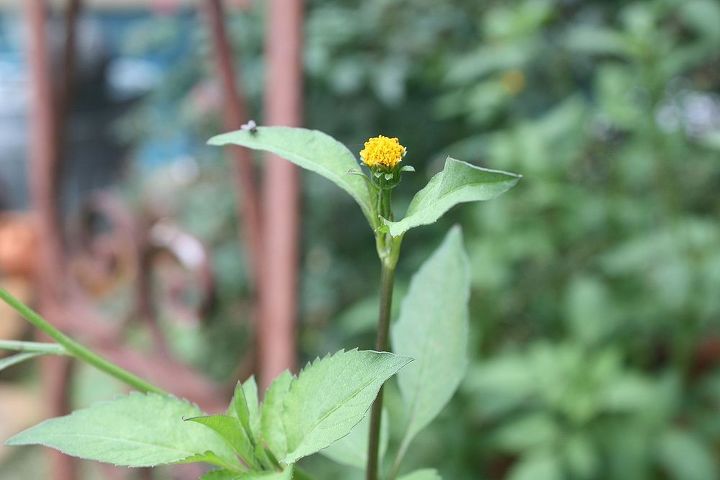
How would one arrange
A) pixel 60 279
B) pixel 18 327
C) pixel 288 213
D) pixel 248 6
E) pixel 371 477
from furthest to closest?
pixel 18 327 → pixel 248 6 → pixel 60 279 → pixel 288 213 → pixel 371 477

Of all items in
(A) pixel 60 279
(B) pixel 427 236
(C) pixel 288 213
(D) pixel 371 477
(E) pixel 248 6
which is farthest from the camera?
(E) pixel 248 6

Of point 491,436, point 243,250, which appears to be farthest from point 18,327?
point 491,436

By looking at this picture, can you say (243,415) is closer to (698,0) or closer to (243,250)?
(698,0)

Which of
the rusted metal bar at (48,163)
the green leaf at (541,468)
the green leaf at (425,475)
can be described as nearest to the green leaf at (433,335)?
the green leaf at (425,475)

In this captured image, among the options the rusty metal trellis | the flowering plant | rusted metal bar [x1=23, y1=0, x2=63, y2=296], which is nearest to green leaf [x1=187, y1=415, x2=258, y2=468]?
the flowering plant

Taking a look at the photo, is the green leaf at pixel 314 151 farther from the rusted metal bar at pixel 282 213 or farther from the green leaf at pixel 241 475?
the rusted metal bar at pixel 282 213

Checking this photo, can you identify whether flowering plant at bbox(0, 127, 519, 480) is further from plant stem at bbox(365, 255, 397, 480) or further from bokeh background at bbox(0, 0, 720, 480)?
bokeh background at bbox(0, 0, 720, 480)
